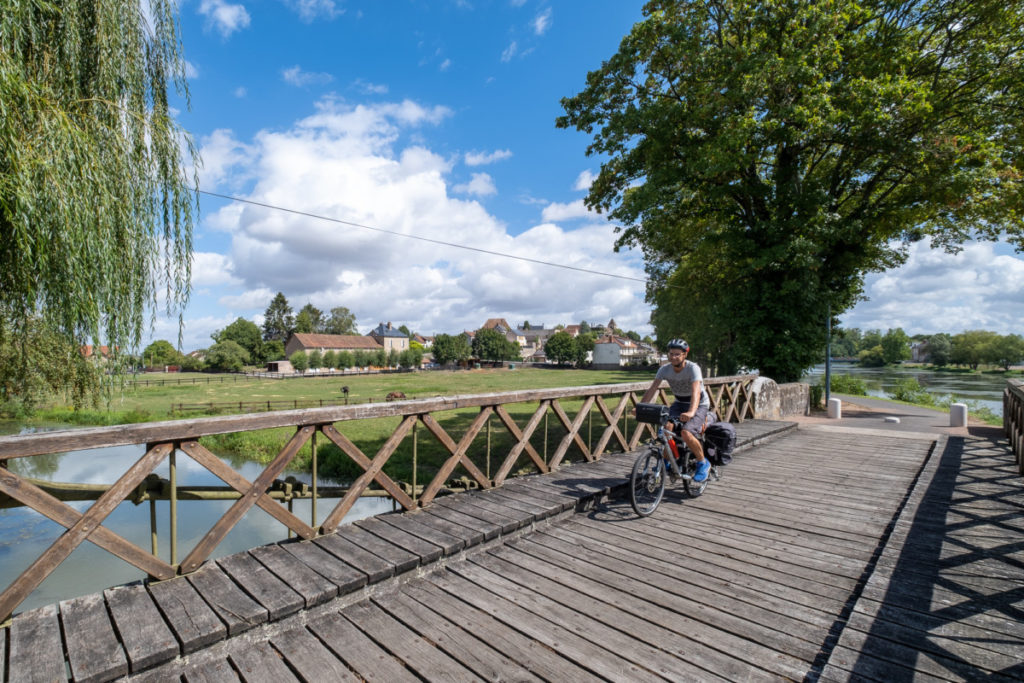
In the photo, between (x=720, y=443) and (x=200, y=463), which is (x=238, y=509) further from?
(x=720, y=443)

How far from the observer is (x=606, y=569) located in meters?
3.55

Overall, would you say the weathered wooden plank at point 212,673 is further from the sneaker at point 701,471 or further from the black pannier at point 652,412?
the sneaker at point 701,471

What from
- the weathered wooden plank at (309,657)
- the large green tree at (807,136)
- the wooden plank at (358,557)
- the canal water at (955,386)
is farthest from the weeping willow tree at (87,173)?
the canal water at (955,386)

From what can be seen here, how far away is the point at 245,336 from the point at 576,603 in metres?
93.7

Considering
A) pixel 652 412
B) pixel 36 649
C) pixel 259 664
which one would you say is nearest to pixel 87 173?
pixel 36 649

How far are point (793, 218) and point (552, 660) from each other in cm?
1465

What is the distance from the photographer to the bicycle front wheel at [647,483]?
15.4ft

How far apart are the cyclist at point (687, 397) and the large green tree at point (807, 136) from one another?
9.23m

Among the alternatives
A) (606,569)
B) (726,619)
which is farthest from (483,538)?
(726,619)

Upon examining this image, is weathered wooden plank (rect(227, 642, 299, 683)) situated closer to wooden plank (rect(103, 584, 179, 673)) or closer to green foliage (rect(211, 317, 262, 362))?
wooden plank (rect(103, 584, 179, 673))

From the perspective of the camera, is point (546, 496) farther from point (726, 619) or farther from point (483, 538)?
point (726, 619)

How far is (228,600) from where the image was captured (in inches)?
108

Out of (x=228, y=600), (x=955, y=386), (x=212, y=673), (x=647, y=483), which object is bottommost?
(x=955, y=386)

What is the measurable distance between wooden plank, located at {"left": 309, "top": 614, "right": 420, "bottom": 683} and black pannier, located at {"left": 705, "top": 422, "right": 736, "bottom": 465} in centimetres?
427
